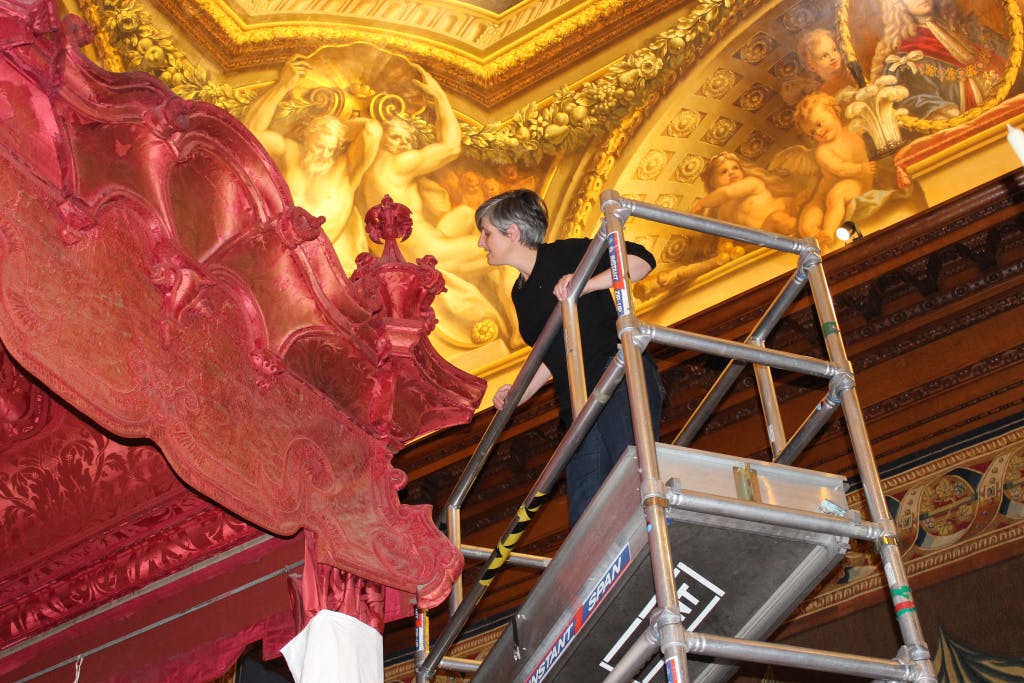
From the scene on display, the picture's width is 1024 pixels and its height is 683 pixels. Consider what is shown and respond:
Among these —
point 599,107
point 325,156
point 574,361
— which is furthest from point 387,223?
point 325,156

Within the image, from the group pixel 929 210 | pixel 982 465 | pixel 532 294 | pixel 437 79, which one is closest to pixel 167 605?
pixel 532 294

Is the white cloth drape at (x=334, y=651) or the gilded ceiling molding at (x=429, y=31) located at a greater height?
the gilded ceiling molding at (x=429, y=31)

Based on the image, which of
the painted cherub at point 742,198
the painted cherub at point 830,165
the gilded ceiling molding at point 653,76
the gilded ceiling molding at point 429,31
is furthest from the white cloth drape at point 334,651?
the gilded ceiling molding at point 429,31

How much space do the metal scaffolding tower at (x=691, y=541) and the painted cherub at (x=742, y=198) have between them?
5240mm

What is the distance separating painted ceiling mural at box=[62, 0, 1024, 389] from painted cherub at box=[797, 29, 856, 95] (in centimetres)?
1

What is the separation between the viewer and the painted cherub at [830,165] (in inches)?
330

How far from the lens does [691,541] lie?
285cm

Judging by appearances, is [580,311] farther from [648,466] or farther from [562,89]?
[562,89]

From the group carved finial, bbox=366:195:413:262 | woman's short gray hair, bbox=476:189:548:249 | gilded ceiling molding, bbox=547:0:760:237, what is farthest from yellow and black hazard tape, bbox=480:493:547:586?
gilded ceiling molding, bbox=547:0:760:237

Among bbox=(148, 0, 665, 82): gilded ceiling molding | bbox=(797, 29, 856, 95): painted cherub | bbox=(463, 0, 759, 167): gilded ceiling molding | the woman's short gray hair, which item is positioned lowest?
the woman's short gray hair

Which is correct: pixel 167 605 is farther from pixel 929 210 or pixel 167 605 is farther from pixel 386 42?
pixel 386 42

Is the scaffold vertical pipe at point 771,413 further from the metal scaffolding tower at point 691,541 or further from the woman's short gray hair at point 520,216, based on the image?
the woman's short gray hair at point 520,216

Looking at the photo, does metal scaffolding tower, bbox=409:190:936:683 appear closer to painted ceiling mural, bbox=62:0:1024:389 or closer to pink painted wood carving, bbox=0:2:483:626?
pink painted wood carving, bbox=0:2:483:626

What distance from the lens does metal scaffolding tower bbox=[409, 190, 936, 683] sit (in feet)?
8.63
